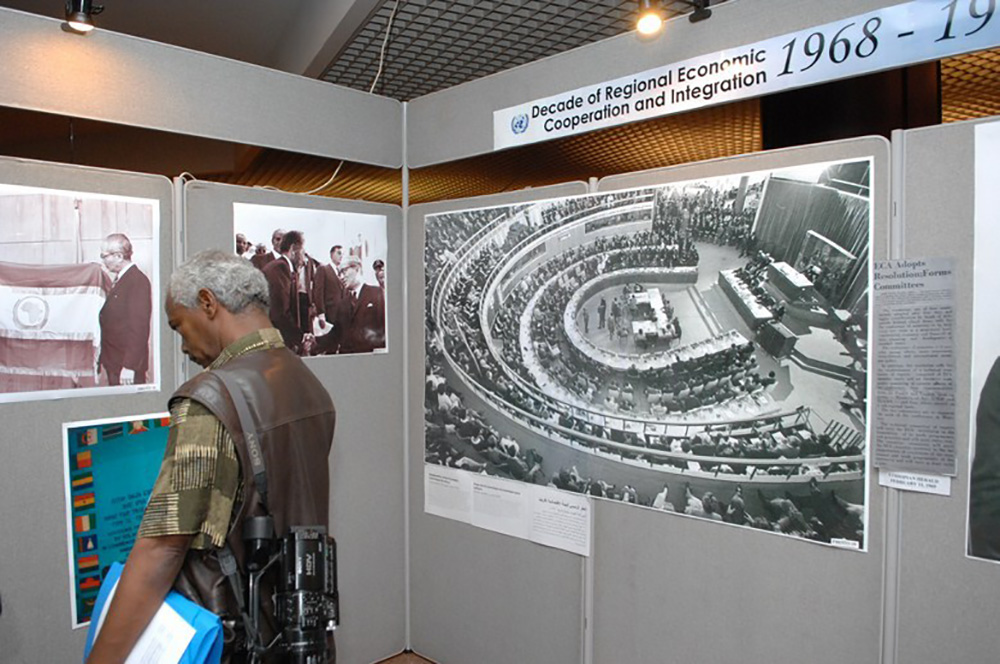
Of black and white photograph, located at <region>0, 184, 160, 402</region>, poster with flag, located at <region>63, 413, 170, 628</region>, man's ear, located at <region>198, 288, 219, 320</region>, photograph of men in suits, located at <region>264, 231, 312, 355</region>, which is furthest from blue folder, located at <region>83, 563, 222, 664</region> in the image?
photograph of men in suits, located at <region>264, 231, 312, 355</region>

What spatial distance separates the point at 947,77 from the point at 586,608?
6.72 ft

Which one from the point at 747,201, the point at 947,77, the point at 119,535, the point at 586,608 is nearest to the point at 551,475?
the point at 586,608

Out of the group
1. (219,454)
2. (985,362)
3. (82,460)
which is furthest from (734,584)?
(82,460)

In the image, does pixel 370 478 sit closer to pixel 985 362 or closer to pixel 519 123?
pixel 519 123

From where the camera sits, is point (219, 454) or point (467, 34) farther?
point (467, 34)

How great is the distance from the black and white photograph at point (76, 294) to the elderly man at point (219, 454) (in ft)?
1.79

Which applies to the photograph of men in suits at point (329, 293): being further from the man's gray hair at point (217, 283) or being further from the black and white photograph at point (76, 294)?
the man's gray hair at point (217, 283)

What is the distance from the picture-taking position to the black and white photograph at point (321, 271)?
258 cm

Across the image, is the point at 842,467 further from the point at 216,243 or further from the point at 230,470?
the point at 216,243

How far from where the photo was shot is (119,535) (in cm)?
222

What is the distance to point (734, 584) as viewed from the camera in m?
2.06

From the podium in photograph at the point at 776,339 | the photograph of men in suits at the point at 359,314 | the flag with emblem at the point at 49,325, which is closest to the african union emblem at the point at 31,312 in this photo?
the flag with emblem at the point at 49,325

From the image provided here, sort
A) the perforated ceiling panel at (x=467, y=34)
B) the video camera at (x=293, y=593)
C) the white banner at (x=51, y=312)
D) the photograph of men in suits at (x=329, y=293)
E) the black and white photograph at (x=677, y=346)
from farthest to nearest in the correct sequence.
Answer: the perforated ceiling panel at (x=467, y=34) < the photograph of men in suits at (x=329, y=293) < the white banner at (x=51, y=312) < the black and white photograph at (x=677, y=346) < the video camera at (x=293, y=593)

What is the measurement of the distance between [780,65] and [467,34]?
1.89 m
